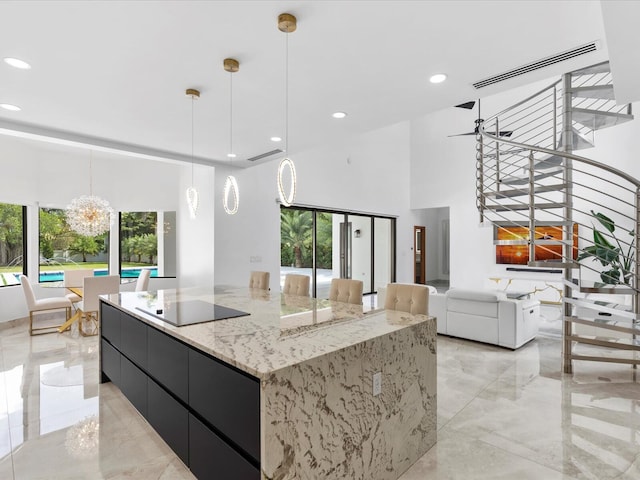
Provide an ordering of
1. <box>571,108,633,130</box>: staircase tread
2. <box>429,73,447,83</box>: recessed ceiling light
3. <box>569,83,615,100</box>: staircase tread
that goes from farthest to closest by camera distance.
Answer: <box>571,108,633,130</box>: staircase tread < <box>569,83,615,100</box>: staircase tread < <box>429,73,447,83</box>: recessed ceiling light

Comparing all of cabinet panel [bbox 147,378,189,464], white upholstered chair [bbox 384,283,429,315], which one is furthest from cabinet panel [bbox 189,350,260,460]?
white upholstered chair [bbox 384,283,429,315]

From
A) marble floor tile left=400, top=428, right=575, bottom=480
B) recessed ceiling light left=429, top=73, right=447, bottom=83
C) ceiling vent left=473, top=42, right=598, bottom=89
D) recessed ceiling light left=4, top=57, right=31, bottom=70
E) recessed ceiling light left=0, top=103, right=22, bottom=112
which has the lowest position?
marble floor tile left=400, top=428, right=575, bottom=480

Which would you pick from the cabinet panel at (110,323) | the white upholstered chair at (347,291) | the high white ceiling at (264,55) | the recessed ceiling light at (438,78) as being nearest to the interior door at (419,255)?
the high white ceiling at (264,55)

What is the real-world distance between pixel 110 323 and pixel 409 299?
9.01ft

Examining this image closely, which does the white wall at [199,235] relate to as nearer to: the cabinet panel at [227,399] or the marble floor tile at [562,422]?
the cabinet panel at [227,399]

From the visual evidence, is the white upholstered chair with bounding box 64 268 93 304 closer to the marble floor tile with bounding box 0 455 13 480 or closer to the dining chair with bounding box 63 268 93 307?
the dining chair with bounding box 63 268 93 307

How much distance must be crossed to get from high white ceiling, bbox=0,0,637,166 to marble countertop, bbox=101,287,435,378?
1891 millimetres

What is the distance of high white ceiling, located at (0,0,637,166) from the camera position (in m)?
2.13

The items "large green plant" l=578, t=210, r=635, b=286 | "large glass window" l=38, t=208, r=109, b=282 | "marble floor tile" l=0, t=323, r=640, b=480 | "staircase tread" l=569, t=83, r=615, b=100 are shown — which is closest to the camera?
"marble floor tile" l=0, t=323, r=640, b=480

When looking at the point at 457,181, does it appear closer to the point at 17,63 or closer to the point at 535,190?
the point at 535,190

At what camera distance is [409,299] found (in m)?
2.77

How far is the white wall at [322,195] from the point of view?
613cm

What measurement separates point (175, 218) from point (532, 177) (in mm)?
6255

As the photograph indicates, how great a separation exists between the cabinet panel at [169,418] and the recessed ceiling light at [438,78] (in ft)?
9.95
